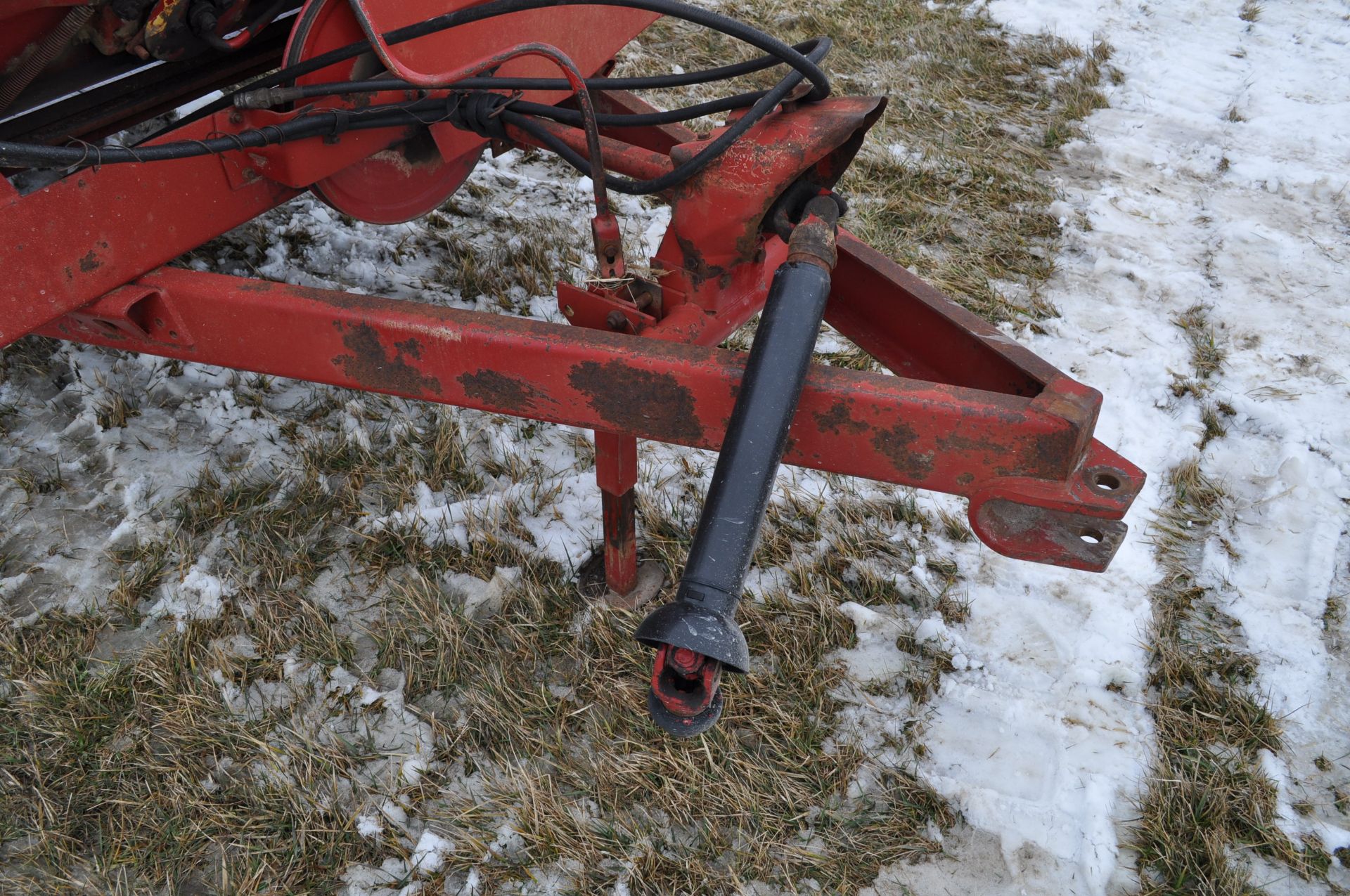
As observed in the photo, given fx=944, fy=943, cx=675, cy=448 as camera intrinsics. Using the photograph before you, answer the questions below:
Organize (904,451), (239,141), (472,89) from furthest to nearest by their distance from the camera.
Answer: (472,89)
(239,141)
(904,451)

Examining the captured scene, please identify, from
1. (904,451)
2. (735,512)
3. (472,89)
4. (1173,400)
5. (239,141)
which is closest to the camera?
(735,512)

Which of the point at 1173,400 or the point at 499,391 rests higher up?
the point at 499,391

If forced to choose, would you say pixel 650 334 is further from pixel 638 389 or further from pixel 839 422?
pixel 839 422

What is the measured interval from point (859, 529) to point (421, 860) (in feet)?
4.34

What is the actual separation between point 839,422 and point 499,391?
24.3 inches

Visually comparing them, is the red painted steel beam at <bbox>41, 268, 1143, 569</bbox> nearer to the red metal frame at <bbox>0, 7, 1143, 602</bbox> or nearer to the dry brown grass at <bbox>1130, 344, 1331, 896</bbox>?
the red metal frame at <bbox>0, 7, 1143, 602</bbox>

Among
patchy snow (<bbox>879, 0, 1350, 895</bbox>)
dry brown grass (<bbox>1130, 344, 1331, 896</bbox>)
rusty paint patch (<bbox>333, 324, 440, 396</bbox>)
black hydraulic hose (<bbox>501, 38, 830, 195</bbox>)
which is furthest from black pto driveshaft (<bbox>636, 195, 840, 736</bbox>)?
dry brown grass (<bbox>1130, 344, 1331, 896</bbox>)

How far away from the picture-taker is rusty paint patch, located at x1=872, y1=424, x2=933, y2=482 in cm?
156

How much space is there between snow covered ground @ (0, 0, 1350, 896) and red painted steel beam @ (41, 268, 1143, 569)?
2.16 feet

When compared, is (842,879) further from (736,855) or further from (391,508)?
(391,508)

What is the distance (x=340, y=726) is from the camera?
2010 mm

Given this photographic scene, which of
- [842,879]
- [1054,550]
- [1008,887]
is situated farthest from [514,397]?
[1008,887]

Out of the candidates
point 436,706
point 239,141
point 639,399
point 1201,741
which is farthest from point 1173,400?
point 239,141

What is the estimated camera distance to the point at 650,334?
189 cm
